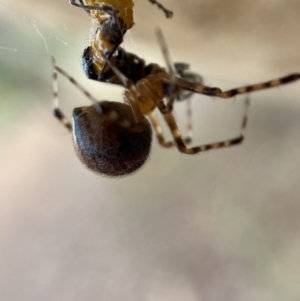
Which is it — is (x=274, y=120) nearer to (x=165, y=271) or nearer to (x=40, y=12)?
(x=165, y=271)

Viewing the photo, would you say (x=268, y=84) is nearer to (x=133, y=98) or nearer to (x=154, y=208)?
(x=133, y=98)

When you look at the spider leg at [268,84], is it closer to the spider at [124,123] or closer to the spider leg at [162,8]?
the spider at [124,123]

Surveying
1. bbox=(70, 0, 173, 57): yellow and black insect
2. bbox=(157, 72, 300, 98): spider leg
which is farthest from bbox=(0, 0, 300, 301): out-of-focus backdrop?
bbox=(70, 0, 173, 57): yellow and black insect

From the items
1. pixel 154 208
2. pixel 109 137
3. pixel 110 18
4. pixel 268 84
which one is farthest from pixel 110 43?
pixel 154 208

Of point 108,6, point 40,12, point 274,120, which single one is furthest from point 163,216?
point 108,6

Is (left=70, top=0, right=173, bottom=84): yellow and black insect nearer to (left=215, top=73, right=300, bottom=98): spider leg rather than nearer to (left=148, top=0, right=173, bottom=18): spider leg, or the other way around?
(left=148, top=0, right=173, bottom=18): spider leg

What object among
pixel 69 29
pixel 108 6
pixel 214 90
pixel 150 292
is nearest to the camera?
pixel 108 6

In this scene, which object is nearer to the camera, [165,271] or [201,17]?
[201,17]
